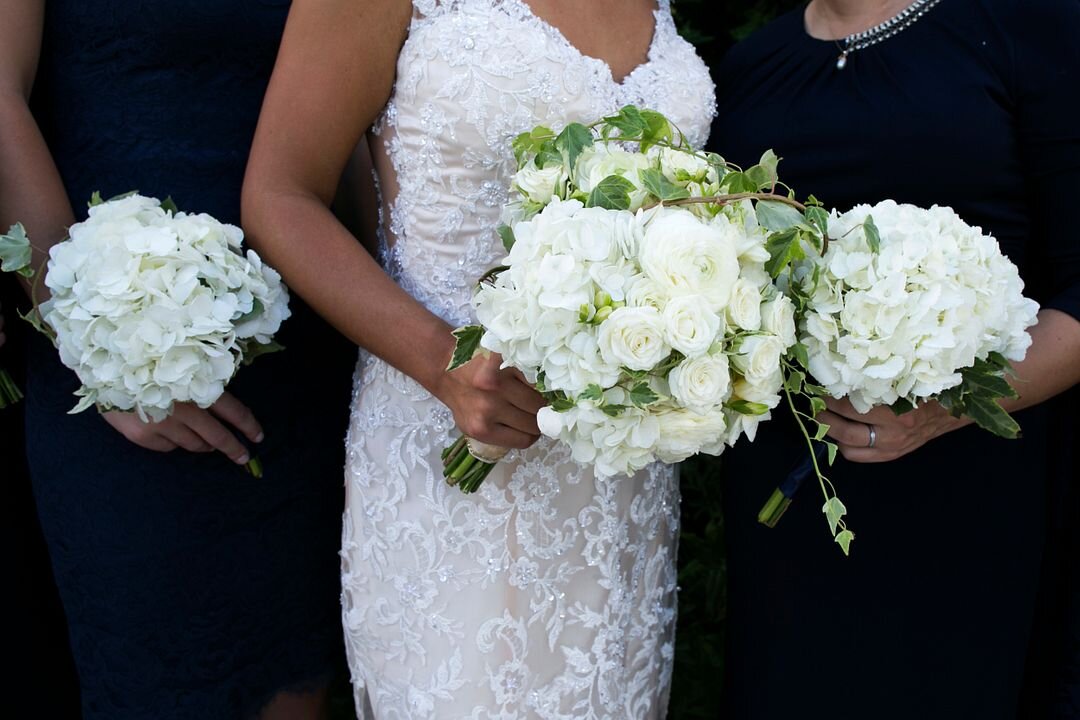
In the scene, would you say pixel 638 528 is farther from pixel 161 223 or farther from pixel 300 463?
pixel 161 223

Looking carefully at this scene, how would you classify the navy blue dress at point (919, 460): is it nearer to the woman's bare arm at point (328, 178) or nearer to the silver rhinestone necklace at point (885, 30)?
the silver rhinestone necklace at point (885, 30)

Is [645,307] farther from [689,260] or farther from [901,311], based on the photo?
[901,311]

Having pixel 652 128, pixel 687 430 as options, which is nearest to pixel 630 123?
pixel 652 128

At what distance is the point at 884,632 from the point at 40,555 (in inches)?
82.3

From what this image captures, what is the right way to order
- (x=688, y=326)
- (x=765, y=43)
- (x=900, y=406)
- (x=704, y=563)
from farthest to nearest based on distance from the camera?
(x=704, y=563) < (x=765, y=43) < (x=900, y=406) < (x=688, y=326)

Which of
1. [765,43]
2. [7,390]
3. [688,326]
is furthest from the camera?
[765,43]

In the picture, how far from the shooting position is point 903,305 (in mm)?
1518

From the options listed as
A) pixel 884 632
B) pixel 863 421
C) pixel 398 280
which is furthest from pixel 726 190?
pixel 884 632

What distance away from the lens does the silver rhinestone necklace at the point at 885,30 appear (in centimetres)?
217

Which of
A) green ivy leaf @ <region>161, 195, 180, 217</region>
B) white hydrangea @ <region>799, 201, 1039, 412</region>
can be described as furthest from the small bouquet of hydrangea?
green ivy leaf @ <region>161, 195, 180, 217</region>

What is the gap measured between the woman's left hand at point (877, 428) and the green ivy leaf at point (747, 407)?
0.47 m

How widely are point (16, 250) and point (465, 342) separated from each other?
2.90ft

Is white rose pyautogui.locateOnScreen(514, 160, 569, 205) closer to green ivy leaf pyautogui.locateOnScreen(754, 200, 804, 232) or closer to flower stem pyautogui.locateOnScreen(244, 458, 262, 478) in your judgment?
green ivy leaf pyautogui.locateOnScreen(754, 200, 804, 232)

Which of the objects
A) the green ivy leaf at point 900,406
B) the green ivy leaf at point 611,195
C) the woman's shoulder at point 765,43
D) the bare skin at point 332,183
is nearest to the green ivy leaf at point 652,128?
the green ivy leaf at point 611,195
